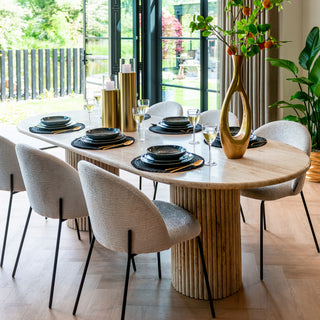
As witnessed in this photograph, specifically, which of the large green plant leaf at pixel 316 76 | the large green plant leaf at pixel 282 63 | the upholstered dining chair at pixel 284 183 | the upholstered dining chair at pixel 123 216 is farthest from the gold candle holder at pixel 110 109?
the large green plant leaf at pixel 316 76

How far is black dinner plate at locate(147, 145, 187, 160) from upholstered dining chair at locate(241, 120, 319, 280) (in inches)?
23.2

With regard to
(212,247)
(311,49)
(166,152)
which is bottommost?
(212,247)

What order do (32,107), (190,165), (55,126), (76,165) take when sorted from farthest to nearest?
(32,107)
(76,165)
(55,126)
(190,165)

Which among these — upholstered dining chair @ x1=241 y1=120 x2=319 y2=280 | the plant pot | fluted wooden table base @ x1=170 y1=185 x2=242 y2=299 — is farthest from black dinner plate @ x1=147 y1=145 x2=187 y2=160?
the plant pot

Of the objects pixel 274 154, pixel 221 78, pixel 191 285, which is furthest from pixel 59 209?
pixel 221 78

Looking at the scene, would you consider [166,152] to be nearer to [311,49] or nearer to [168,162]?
[168,162]

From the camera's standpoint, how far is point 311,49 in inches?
169

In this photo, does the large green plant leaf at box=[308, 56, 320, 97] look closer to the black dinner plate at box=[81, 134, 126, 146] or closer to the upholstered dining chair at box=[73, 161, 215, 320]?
the black dinner plate at box=[81, 134, 126, 146]

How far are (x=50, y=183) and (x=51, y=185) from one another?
0.03 feet

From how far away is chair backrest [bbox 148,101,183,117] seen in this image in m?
3.88

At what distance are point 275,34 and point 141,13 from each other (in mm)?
1959

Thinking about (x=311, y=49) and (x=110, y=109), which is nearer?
(x=110, y=109)

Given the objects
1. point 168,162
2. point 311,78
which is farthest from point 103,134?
point 311,78

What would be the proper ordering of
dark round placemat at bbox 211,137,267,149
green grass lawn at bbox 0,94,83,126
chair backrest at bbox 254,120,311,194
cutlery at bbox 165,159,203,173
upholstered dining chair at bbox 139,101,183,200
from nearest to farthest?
1. cutlery at bbox 165,159,203,173
2. dark round placemat at bbox 211,137,267,149
3. chair backrest at bbox 254,120,311,194
4. upholstered dining chair at bbox 139,101,183,200
5. green grass lawn at bbox 0,94,83,126
